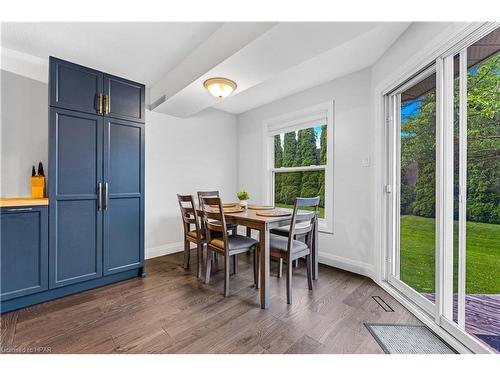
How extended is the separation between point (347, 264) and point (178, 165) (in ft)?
9.45

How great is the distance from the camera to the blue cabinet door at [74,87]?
6.83 ft

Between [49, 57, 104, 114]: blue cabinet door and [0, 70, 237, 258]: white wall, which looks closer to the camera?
[49, 57, 104, 114]: blue cabinet door

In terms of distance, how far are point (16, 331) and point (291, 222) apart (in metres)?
→ 2.27

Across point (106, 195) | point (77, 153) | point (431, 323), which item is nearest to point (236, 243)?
point (106, 195)

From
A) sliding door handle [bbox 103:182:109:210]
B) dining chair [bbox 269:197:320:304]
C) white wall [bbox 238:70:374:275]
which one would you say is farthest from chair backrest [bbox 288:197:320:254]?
sliding door handle [bbox 103:182:109:210]

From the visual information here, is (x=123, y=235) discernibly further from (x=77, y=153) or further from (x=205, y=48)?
(x=205, y=48)

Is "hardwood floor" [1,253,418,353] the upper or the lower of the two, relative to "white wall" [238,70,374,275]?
lower

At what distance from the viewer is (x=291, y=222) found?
2076 mm

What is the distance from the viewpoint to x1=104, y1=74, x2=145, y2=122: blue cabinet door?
2.39 m

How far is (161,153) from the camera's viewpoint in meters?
3.46

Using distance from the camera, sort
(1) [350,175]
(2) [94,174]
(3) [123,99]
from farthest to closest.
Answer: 1. (1) [350,175]
2. (3) [123,99]
3. (2) [94,174]

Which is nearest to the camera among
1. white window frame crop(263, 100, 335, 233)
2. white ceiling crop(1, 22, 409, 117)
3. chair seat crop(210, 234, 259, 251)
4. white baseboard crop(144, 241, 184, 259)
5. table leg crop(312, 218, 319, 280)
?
white ceiling crop(1, 22, 409, 117)

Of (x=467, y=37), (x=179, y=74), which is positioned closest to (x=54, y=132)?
(x=179, y=74)

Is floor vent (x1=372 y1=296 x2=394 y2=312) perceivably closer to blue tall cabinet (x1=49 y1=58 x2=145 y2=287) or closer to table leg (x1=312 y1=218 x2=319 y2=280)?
table leg (x1=312 y1=218 x2=319 y2=280)
